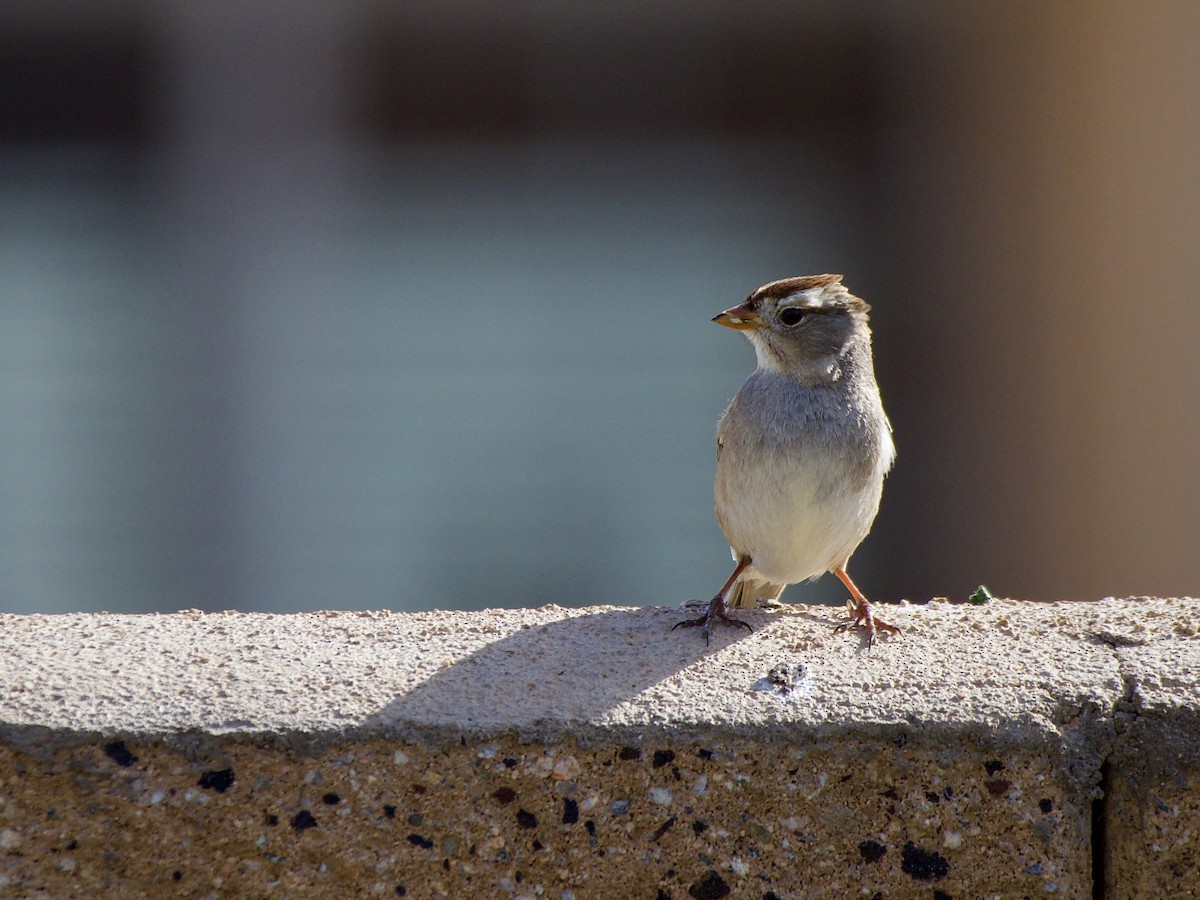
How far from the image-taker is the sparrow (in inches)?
110

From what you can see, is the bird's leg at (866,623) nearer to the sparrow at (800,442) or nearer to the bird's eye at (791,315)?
the sparrow at (800,442)

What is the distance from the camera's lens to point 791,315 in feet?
9.86

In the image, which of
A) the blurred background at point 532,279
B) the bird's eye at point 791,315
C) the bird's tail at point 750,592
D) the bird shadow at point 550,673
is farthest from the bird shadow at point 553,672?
the blurred background at point 532,279

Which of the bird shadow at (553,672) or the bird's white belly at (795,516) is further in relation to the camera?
the bird's white belly at (795,516)

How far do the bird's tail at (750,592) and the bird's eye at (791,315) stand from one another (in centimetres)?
57

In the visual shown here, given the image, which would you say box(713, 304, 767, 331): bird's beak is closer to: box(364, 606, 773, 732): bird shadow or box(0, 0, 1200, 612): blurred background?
box(364, 606, 773, 732): bird shadow

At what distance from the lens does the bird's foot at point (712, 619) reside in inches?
83.9

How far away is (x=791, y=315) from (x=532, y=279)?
14.6 feet

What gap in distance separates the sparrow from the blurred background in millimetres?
3903

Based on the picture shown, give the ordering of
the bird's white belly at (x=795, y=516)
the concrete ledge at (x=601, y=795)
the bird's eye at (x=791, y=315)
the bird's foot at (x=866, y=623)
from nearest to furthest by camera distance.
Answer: the concrete ledge at (x=601, y=795) < the bird's foot at (x=866, y=623) < the bird's white belly at (x=795, y=516) < the bird's eye at (x=791, y=315)

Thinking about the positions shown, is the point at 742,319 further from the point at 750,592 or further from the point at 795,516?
the point at 750,592

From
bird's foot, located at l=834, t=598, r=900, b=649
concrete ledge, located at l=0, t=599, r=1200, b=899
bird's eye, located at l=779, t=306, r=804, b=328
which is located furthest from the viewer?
bird's eye, located at l=779, t=306, r=804, b=328

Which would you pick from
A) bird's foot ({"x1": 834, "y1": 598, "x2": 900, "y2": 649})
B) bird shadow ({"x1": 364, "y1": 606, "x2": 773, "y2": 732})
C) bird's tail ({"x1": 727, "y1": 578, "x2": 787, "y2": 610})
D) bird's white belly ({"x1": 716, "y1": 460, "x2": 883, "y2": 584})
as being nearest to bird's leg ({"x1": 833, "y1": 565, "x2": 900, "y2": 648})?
bird's foot ({"x1": 834, "y1": 598, "x2": 900, "y2": 649})

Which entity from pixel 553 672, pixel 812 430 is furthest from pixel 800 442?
pixel 553 672
